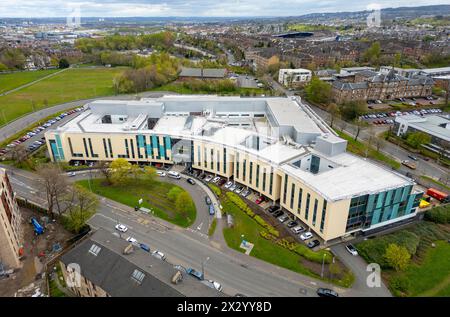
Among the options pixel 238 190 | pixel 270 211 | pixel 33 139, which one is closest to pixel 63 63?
pixel 33 139

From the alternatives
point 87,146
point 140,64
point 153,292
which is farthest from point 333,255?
point 140,64

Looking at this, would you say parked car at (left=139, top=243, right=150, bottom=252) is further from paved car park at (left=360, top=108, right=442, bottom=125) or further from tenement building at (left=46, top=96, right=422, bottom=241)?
paved car park at (left=360, top=108, right=442, bottom=125)

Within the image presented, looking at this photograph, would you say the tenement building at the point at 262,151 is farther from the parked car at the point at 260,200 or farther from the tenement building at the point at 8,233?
the tenement building at the point at 8,233

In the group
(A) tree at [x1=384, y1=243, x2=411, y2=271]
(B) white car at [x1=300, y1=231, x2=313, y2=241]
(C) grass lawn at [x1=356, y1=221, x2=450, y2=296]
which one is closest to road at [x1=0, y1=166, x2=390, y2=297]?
(C) grass lawn at [x1=356, y1=221, x2=450, y2=296]

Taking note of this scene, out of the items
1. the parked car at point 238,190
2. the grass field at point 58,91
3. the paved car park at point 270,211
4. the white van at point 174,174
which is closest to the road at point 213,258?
the paved car park at point 270,211

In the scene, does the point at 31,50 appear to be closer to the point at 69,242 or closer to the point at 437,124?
the point at 69,242

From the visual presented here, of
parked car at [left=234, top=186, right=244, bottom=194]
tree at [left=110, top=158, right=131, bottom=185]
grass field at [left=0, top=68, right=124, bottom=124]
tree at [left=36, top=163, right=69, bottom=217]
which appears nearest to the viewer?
tree at [left=36, top=163, right=69, bottom=217]
